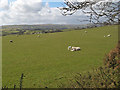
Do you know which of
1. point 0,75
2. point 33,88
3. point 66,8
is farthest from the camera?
point 0,75

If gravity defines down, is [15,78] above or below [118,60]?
below

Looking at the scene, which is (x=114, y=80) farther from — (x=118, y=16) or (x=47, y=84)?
(x=47, y=84)

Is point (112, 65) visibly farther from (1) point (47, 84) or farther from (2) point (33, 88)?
(2) point (33, 88)

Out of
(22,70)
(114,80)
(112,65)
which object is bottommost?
(22,70)

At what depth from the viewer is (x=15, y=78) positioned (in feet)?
35.7

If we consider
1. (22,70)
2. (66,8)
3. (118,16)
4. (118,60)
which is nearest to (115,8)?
(118,16)

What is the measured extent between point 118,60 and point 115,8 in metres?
3.44

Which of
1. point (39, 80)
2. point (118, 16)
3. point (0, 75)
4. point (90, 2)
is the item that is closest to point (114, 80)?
point (118, 16)

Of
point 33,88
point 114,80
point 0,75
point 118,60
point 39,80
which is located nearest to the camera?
point 114,80

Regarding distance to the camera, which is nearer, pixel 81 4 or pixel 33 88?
pixel 81 4

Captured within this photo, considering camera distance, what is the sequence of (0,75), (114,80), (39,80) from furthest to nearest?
1. (0,75)
2. (39,80)
3. (114,80)

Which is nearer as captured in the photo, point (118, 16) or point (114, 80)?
point (114, 80)

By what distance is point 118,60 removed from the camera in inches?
278

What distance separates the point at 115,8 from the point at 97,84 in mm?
2710
